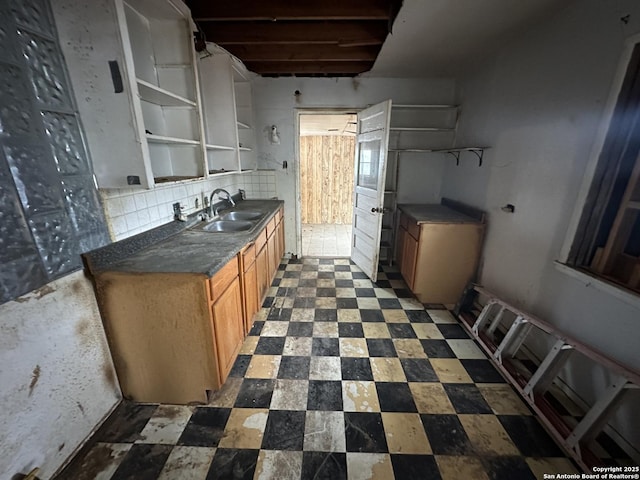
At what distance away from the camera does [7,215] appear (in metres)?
0.99

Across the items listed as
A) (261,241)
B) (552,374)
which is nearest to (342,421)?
(552,374)

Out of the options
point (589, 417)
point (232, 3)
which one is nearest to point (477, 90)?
point (232, 3)

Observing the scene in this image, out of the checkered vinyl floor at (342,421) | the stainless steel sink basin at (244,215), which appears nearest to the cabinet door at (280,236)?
the stainless steel sink basin at (244,215)

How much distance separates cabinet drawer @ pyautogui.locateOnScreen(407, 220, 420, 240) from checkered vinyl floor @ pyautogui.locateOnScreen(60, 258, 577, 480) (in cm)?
93

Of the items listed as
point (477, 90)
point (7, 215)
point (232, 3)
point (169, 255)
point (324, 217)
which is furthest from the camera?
point (324, 217)

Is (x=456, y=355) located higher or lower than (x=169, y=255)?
lower

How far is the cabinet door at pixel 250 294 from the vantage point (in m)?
2.02

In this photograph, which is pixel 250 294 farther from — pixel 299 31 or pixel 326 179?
pixel 326 179

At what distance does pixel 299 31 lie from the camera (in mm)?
2152

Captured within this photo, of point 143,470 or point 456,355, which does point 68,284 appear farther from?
point 456,355

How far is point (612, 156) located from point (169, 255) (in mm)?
2543

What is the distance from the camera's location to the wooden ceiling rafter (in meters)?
1.82

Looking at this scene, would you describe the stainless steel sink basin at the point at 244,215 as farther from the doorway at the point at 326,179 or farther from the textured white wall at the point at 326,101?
the doorway at the point at 326,179

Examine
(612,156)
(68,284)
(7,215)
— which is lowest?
(68,284)
